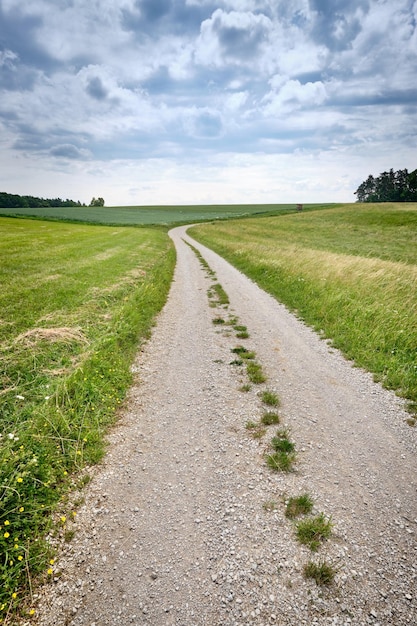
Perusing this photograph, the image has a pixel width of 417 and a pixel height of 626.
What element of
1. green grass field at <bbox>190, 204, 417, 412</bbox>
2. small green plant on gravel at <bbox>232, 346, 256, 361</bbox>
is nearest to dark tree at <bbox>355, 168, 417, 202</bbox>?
green grass field at <bbox>190, 204, 417, 412</bbox>

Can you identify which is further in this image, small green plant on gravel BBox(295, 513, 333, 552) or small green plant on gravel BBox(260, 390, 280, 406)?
small green plant on gravel BBox(260, 390, 280, 406)

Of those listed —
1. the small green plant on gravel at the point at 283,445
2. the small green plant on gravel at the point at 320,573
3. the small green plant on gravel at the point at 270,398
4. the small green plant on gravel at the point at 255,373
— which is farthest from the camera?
the small green plant on gravel at the point at 255,373

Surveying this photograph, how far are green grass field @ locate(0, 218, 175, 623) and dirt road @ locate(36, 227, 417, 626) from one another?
16.8 inches

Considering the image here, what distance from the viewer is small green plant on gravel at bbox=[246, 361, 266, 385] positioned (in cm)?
725

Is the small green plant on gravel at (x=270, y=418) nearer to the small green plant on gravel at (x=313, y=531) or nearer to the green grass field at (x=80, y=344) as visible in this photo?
the small green plant on gravel at (x=313, y=531)

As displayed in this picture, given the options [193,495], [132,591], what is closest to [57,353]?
[193,495]

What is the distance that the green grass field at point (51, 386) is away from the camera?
369 cm

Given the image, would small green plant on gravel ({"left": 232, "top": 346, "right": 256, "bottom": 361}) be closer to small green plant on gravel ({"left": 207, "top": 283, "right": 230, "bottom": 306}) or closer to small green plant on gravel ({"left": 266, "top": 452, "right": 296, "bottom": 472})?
small green plant on gravel ({"left": 266, "top": 452, "right": 296, "bottom": 472})

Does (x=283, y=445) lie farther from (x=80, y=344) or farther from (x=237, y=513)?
(x=80, y=344)

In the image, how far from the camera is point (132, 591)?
3.18 meters

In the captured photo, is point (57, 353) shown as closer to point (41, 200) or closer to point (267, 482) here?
point (267, 482)

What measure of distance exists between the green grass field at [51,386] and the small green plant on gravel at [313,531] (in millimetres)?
2950

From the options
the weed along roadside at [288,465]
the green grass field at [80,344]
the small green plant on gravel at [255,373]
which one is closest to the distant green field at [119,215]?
the green grass field at [80,344]

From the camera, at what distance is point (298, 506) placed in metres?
4.04
